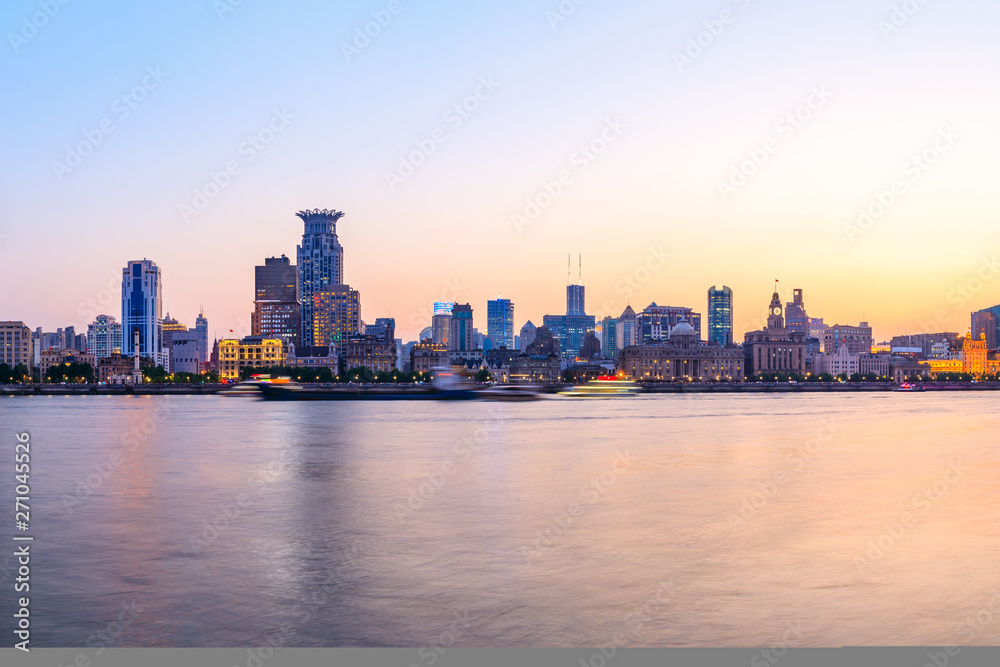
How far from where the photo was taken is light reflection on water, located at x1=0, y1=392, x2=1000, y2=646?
12.8 meters

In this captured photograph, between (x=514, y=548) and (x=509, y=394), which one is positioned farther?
(x=509, y=394)

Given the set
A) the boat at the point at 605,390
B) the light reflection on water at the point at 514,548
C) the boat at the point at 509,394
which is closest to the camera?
the light reflection on water at the point at 514,548

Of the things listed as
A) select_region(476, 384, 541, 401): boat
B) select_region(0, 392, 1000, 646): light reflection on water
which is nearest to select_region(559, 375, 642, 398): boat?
select_region(476, 384, 541, 401): boat

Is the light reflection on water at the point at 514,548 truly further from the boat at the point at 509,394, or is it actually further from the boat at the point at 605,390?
the boat at the point at 605,390

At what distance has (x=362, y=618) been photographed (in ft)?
42.5

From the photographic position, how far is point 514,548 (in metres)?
18.6

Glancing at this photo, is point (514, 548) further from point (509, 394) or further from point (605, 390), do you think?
point (605, 390)

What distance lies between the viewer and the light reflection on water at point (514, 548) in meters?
12.8

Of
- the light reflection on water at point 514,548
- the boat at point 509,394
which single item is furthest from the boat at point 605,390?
the light reflection on water at point 514,548

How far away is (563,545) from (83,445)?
1483 inches

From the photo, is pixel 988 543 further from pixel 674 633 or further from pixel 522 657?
pixel 522 657

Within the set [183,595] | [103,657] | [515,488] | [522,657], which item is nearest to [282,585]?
[183,595]

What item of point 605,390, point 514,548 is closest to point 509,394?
point 605,390

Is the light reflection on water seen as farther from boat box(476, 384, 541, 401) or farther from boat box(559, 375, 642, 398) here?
boat box(559, 375, 642, 398)
